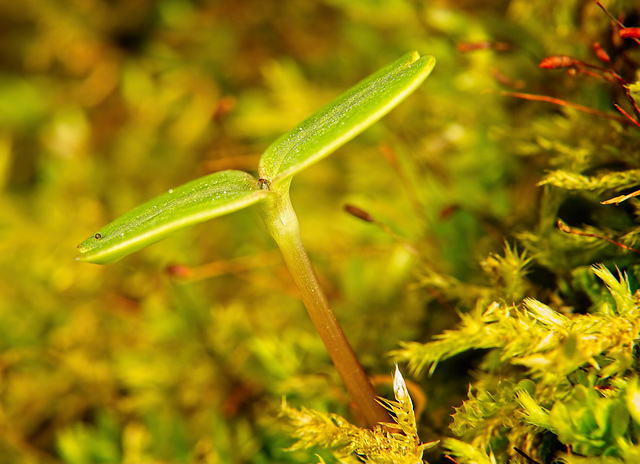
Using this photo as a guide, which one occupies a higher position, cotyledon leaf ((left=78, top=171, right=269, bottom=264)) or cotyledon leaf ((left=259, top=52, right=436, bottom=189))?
cotyledon leaf ((left=259, top=52, right=436, bottom=189))

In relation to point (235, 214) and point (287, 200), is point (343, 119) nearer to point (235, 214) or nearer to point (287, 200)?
point (287, 200)

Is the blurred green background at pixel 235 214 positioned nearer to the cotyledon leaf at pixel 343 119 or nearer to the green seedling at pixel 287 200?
the green seedling at pixel 287 200

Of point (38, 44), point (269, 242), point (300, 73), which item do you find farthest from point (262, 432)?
point (38, 44)

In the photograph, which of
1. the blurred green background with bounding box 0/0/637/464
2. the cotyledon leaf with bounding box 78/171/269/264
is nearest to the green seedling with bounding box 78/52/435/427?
the cotyledon leaf with bounding box 78/171/269/264

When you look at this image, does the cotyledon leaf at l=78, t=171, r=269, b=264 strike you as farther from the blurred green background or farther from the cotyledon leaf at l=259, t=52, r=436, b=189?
the blurred green background

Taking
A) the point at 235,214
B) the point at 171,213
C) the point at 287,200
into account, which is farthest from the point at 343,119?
the point at 235,214

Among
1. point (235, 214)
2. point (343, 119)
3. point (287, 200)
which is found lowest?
point (235, 214)
